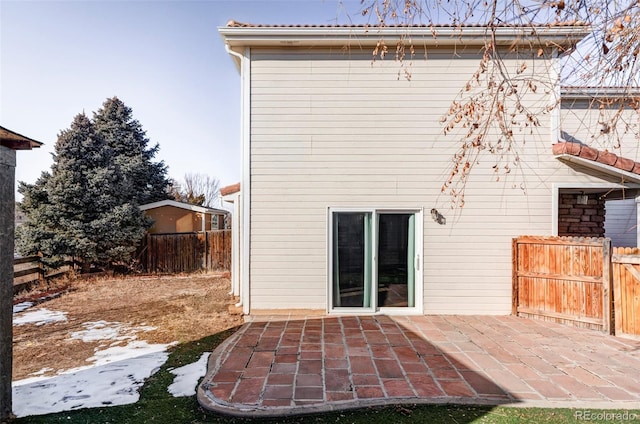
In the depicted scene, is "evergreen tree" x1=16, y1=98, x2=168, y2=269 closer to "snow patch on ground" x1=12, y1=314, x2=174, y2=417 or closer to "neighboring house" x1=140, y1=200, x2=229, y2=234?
"neighboring house" x1=140, y1=200, x2=229, y2=234

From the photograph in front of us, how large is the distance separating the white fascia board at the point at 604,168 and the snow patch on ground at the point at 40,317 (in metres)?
10.2

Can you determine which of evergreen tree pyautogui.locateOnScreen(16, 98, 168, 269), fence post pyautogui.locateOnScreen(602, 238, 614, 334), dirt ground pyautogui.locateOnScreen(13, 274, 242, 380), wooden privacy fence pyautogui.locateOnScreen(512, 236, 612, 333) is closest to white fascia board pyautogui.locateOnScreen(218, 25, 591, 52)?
wooden privacy fence pyautogui.locateOnScreen(512, 236, 612, 333)

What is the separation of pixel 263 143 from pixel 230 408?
4.42 meters

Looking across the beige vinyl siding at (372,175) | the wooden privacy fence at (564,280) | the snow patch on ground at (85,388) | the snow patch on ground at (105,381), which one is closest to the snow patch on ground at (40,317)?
A: the snow patch on ground at (105,381)

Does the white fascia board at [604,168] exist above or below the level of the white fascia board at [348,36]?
below

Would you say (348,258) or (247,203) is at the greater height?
(247,203)

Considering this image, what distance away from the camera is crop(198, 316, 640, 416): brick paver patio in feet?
10.0

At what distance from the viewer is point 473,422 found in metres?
2.74

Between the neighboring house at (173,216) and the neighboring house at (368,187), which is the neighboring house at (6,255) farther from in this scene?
the neighboring house at (173,216)

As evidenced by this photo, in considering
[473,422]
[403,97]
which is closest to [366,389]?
[473,422]

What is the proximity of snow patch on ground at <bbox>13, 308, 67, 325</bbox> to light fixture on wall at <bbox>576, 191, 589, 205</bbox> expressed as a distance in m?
11.1

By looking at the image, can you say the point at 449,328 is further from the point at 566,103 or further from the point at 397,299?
the point at 566,103

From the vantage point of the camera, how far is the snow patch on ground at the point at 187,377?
331 cm

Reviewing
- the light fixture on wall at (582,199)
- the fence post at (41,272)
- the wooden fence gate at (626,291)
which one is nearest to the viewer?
the wooden fence gate at (626,291)
